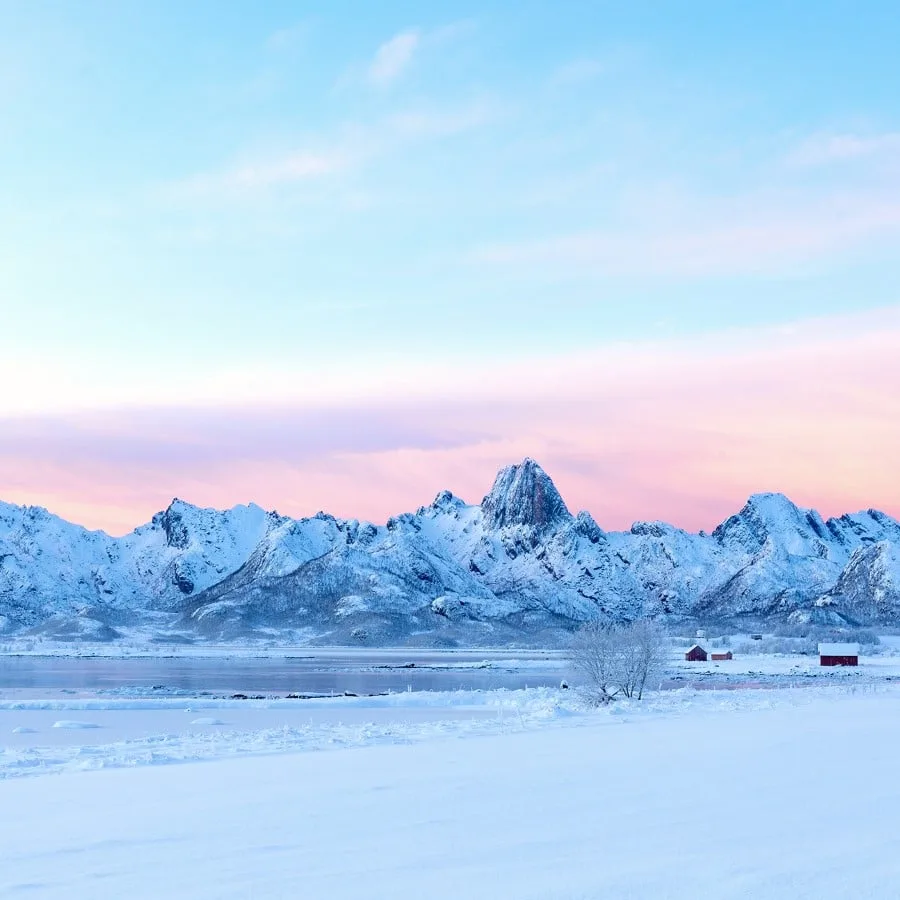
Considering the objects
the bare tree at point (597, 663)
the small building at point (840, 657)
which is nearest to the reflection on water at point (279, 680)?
the bare tree at point (597, 663)

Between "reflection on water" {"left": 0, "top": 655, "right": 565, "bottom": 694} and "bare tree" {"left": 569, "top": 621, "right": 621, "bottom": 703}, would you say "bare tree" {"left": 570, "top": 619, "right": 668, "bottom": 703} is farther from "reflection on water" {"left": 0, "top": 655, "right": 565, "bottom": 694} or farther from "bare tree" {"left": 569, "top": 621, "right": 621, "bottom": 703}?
"reflection on water" {"left": 0, "top": 655, "right": 565, "bottom": 694}

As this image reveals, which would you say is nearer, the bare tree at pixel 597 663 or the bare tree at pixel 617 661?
the bare tree at pixel 617 661

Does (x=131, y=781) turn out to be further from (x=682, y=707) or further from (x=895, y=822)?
(x=682, y=707)

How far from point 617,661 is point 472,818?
41.1 metres

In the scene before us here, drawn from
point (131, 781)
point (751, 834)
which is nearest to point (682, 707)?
point (131, 781)

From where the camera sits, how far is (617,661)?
54.1m

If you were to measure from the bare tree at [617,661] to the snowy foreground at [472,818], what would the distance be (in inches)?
1034

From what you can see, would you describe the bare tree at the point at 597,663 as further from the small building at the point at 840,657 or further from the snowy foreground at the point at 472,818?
the small building at the point at 840,657

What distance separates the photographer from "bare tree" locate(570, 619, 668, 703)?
53.4 m

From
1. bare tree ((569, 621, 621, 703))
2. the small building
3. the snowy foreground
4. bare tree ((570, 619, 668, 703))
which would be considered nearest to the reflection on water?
bare tree ((570, 619, 668, 703))

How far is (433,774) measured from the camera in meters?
19.0

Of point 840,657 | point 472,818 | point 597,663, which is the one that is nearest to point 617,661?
point 597,663

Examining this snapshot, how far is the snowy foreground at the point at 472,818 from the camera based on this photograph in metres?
10.4

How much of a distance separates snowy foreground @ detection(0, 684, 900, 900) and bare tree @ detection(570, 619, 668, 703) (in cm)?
2625
